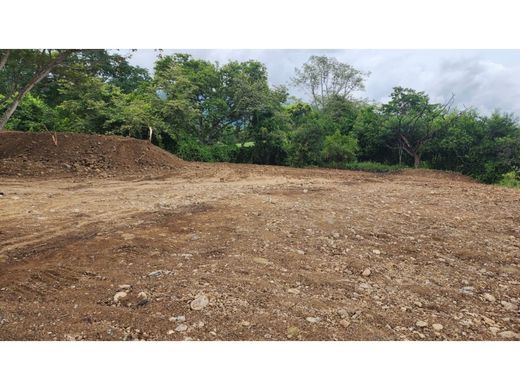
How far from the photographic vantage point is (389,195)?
5.11 m

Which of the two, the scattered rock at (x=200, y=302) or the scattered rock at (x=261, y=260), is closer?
the scattered rock at (x=200, y=302)

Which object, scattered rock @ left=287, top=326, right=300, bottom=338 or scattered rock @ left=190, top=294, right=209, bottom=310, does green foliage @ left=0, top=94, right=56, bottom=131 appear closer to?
scattered rock @ left=190, top=294, right=209, bottom=310

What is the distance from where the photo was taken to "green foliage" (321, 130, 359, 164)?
1138cm

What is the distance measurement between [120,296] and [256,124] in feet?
36.1

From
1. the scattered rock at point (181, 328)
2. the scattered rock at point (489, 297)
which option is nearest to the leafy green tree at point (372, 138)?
the scattered rock at point (489, 297)

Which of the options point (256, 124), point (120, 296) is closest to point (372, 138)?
point (256, 124)

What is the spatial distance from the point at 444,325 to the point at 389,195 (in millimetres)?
3484

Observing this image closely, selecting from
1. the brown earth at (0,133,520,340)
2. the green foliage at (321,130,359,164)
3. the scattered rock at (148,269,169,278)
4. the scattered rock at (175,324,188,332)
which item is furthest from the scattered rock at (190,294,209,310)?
the green foliage at (321,130,359,164)

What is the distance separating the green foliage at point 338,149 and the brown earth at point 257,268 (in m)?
6.90

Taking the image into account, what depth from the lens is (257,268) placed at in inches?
92.7

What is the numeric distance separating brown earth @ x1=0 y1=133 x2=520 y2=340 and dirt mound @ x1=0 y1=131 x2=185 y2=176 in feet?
8.85

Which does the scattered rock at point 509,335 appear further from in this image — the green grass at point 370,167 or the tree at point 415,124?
the tree at point 415,124

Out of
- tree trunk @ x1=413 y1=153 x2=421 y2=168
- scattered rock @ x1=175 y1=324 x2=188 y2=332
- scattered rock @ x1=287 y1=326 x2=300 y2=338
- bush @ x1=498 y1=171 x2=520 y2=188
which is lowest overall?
scattered rock @ x1=175 y1=324 x2=188 y2=332

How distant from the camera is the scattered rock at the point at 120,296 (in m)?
1.92
